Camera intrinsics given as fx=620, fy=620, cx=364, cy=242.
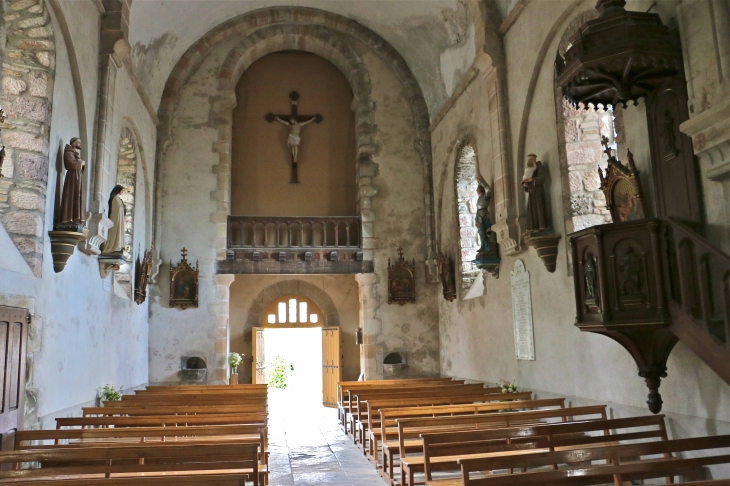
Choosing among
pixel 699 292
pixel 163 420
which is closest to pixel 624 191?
pixel 699 292

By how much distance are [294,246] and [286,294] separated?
222 centimetres

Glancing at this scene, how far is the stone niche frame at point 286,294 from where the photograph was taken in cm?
1406

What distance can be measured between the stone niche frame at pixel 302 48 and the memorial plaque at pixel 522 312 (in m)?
3.73

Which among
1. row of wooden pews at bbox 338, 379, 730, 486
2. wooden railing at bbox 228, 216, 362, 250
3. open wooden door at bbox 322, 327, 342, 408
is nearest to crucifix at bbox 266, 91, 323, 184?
wooden railing at bbox 228, 216, 362, 250

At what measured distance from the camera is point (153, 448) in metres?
4.07

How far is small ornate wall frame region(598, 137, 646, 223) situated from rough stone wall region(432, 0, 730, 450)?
4.8 inches

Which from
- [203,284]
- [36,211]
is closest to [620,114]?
[36,211]

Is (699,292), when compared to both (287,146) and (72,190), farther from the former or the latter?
(287,146)

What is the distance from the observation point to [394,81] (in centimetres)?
1314

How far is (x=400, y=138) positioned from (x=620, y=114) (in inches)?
274

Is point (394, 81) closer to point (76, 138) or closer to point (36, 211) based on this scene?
point (76, 138)

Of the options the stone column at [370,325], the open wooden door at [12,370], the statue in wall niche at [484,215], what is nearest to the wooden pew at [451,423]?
the open wooden door at [12,370]

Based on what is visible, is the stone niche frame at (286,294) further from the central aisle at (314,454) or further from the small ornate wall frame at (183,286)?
the central aisle at (314,454)

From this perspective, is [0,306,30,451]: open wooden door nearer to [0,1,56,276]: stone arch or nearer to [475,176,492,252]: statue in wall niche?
[0,1,56,276]: stone arch
